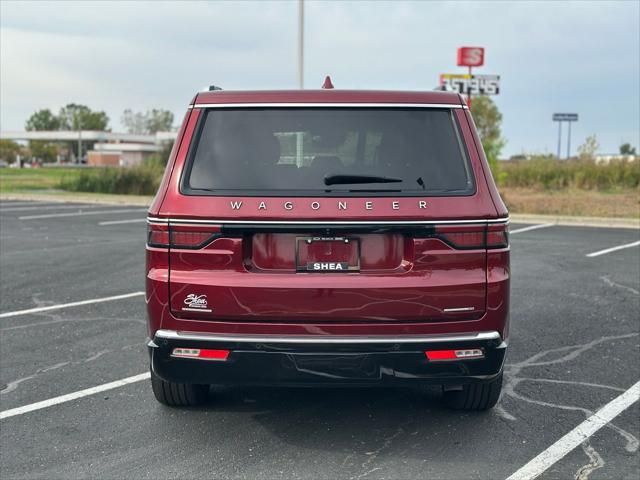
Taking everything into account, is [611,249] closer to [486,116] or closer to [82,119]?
[486,116]

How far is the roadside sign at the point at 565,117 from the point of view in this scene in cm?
11756

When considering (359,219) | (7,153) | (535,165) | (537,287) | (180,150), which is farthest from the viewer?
(7,153)

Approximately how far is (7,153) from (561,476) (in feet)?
434

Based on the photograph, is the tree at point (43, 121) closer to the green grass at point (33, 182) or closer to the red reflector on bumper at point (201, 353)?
the green grass at point (33, 182)

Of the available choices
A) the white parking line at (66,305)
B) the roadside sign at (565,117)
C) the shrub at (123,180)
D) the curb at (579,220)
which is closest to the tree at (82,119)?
the roadside sign at (565,117)

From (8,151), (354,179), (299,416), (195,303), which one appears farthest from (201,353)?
(8,151)

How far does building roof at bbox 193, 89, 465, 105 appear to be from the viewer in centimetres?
407

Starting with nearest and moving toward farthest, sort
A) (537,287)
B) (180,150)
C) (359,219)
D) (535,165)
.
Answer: (359,219)
(180,150)
(537,287)
(535,165)

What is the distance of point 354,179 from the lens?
3904 mm

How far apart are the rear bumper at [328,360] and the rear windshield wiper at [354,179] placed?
80cm

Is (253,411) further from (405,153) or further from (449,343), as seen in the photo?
(405,153)

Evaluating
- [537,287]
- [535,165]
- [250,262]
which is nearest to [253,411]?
[250,262]

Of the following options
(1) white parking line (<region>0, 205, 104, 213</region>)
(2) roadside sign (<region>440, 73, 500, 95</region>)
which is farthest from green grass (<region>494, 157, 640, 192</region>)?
(1) white parking line (<region>0, 205, 104, 213</region>)

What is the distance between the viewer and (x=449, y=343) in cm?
382
